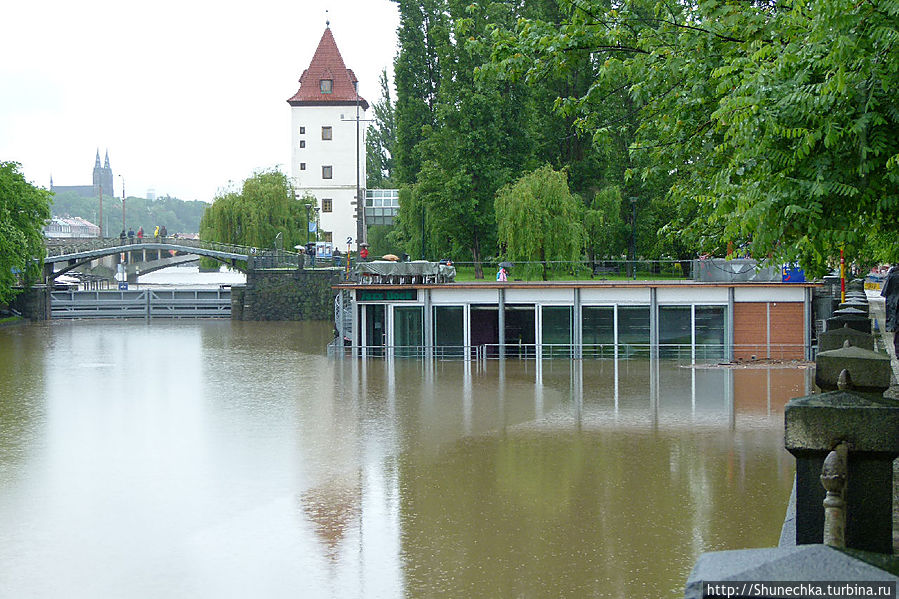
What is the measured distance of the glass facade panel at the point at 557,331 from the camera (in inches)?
1410

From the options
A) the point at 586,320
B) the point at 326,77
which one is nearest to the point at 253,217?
the point at 326,77

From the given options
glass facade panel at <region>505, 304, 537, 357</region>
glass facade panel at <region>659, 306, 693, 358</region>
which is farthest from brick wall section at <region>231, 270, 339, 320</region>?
glass facade panel at <region>659, 306, 693, 358</region>

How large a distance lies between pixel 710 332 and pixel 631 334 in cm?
254

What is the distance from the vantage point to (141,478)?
17.3m

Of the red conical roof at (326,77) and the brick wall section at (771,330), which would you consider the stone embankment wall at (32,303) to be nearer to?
the red conical roof at (326,77)

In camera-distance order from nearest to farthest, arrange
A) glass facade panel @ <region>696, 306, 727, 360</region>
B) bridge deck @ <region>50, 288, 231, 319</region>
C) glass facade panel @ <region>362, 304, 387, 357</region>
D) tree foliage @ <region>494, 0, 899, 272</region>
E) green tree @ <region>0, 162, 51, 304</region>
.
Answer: tree foliage @ <region>494, 0, 899, 272</region> → glass facade panel @ <region>696, 306, 727, 360</region> → glass facade panel @ <region>362, 304, 387, 357</region> → green tree @ <region>0, 162, 51, 304</region> → bridge deck @ <region>50, 288, 231, 319</region>

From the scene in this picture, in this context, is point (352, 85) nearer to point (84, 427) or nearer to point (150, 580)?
point (84, 427)

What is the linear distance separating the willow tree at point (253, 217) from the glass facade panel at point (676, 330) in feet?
132

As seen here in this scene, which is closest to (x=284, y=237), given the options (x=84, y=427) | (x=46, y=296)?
(x=46, y=296)

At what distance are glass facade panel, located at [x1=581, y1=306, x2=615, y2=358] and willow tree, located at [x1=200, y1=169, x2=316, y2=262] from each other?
38725 millimetres

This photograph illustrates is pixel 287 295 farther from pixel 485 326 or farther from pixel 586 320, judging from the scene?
pixel 586 320

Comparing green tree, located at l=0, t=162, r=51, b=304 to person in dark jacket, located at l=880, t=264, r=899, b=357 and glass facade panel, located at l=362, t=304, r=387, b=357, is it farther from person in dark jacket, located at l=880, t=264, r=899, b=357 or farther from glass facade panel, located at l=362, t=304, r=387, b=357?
person in dark jacket, located at l=880, t=264, r=899, b=357

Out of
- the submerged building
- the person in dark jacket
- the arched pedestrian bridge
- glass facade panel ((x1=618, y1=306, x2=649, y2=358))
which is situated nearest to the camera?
the person in dark jacket

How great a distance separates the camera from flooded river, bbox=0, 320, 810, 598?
39.3ft
